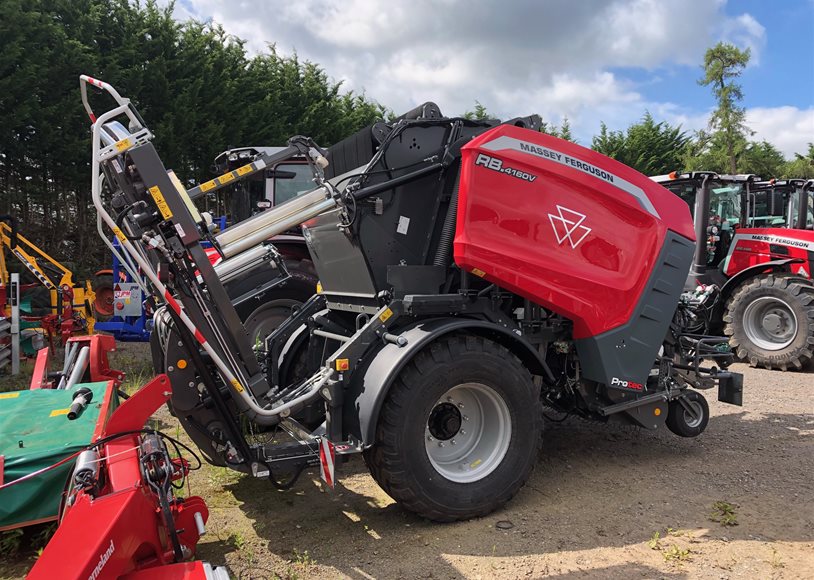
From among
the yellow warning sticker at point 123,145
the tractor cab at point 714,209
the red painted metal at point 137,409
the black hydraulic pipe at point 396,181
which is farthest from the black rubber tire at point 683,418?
the tractor cab at point 714,209

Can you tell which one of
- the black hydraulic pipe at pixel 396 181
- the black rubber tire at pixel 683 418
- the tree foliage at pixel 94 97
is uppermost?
the tree foliage at pixel 94 97

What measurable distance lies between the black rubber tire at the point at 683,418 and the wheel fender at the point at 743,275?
4370 mm

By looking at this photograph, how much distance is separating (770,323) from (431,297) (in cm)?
629

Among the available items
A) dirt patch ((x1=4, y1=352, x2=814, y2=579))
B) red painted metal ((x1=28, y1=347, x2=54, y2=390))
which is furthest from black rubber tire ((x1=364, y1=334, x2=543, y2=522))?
red painted metal ((x1=28, y1=347, x2=54, y2=390))

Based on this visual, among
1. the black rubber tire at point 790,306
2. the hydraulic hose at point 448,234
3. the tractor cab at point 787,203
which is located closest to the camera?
the hydraulic hose at point 448,234

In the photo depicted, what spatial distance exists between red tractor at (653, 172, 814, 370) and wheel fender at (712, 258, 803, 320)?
1cm

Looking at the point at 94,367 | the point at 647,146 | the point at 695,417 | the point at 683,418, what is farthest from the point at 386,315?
the point at 647,146

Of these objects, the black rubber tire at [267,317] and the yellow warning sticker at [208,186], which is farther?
the black rubber tire at [267,317]

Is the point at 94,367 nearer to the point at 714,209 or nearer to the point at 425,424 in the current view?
the point at 425,424

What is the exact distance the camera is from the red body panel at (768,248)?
25.0ft

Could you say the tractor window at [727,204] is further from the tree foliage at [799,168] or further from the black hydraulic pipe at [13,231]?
the tree foliage at [799,168]

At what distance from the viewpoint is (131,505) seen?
2.11 m

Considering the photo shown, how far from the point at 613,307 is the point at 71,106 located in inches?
424

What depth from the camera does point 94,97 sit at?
37.8ft
